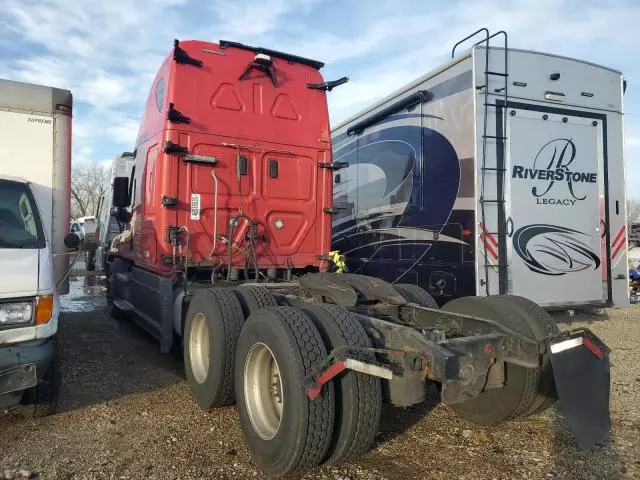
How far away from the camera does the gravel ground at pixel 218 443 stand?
11.1 ft

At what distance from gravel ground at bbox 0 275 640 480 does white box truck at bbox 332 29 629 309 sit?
1.93 metres

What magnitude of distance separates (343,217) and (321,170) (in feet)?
10.8

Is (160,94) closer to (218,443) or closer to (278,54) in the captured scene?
(278,54)

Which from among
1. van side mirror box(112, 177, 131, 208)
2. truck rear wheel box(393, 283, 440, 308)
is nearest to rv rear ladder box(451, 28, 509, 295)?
truck rear wheel box(393, 283, 440, 308)

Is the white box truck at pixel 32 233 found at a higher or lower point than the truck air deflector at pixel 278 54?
lower

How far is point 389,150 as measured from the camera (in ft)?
27.3

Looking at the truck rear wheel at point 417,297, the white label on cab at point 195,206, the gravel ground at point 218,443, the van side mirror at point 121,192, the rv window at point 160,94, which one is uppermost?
the rv window at point 160,94

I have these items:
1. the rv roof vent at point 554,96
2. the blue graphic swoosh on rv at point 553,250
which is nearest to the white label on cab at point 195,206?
the blue graphic swoosh on rv at point 553,250

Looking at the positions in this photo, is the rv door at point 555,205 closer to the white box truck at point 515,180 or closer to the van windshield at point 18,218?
the white box truck at point 515,180

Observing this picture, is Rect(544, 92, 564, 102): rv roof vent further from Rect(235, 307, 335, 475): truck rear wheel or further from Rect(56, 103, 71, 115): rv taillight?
Rect(56, 103, 71, 115): rv taillight

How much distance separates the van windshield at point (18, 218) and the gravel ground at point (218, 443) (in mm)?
1457

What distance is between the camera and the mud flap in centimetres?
318

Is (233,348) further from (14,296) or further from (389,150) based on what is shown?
(389,150)

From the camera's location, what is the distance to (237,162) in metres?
6.18
